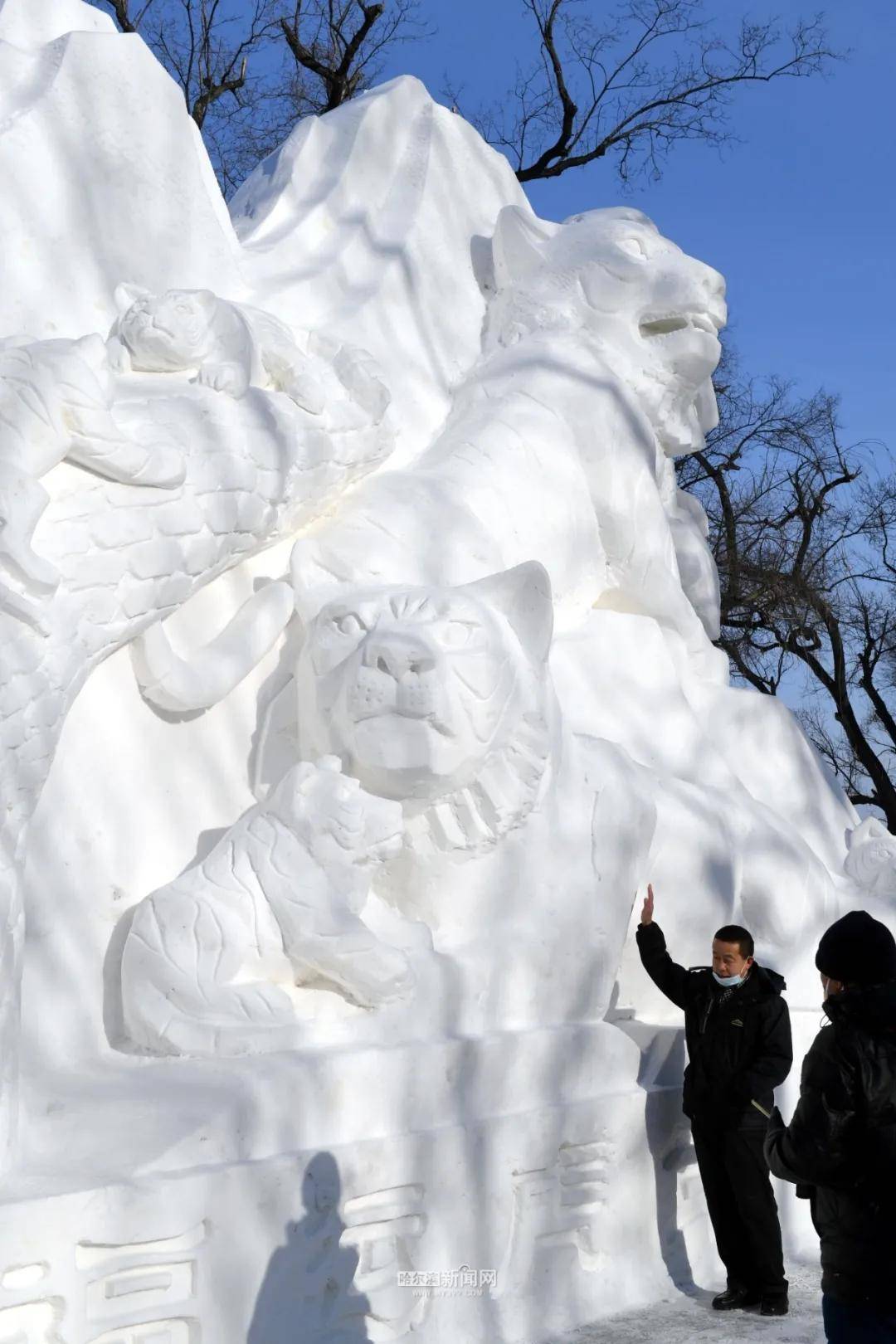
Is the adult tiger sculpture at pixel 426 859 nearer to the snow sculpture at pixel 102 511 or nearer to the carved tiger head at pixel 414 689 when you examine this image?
the carved tiger head at pixel 414 689

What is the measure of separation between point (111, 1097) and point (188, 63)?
10878mm

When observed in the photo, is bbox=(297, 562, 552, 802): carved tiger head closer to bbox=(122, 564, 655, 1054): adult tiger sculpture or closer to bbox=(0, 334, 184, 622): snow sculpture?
bbox=(122, 564, 655, 1054): adult tiger sculpture

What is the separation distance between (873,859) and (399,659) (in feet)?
8.60

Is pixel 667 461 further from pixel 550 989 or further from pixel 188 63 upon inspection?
pixel 188 63

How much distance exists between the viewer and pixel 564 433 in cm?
526

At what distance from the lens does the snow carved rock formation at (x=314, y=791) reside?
126 inches

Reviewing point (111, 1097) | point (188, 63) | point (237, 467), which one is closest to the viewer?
point (111, 1097)

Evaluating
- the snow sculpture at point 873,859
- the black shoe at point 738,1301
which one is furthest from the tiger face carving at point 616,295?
the black shoe at point 738,1301

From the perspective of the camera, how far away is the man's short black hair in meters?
4.06

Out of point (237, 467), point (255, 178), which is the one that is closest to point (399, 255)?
point (255, 178)

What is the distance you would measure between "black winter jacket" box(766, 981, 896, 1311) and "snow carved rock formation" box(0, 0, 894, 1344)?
1.13 meters

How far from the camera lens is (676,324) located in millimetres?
5672

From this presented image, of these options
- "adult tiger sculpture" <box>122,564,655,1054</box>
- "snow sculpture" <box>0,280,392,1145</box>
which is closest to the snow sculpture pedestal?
"adult tiger sculpture" <box>122,564,655,1054</box>

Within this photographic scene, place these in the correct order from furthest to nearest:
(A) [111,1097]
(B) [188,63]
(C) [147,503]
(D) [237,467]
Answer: (B) [188,63] → (D) [237,467] → (C) [147,503] → (A) [111,1097]
